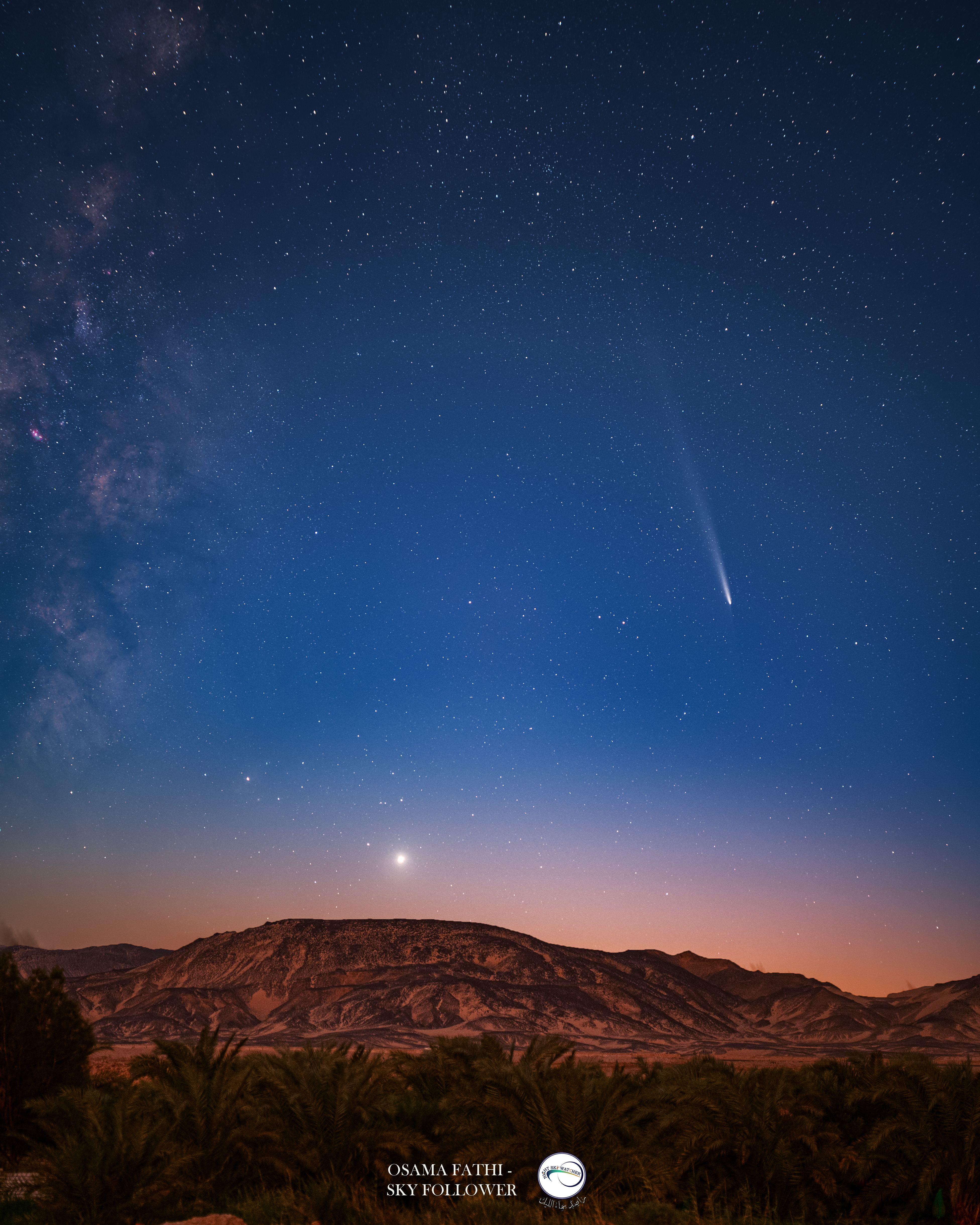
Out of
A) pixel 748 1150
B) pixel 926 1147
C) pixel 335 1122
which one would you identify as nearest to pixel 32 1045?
pixel 335 1122

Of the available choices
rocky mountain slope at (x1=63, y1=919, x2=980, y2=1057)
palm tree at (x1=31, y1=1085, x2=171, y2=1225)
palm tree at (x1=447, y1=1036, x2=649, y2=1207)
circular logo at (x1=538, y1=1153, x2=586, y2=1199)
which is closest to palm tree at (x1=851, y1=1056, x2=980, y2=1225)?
palm tree at (x1=447, y1=1036, x2=649, y2=1207)

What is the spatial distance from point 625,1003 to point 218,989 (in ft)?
116

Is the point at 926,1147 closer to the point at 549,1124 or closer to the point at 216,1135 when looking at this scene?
the point at 549,1124

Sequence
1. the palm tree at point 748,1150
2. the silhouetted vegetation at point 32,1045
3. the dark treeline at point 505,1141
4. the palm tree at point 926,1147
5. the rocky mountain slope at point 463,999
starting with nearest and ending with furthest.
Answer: the dark treeline at point 505,1141
the palm tree at point 926,1147
the palm tree at point 748,1150
the silhouetted vegetation at point 32,1045
the rocky mountain slope at point 463,999

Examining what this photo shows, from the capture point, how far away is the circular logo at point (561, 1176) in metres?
8.20

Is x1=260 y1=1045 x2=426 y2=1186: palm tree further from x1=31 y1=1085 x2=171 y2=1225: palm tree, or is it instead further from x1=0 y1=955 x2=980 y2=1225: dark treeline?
x1=31 y1=1085 x2=171 y2=1225: palm tree

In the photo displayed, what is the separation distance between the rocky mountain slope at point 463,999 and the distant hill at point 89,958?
33236mm

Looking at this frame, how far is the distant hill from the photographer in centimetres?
11662

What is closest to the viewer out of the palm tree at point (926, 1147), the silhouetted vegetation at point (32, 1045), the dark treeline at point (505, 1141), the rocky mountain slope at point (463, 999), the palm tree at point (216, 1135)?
the dark treeline at point (505, 1141)

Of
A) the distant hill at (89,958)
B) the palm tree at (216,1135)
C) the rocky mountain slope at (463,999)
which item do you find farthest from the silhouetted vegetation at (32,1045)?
the distant hill at (89,958)

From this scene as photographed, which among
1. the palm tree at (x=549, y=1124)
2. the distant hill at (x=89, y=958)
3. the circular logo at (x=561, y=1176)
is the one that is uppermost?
the palm tree at (x=549, y=1124)

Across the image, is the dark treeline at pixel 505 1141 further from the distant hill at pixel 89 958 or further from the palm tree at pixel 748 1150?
the distant hill at pixel 89 958

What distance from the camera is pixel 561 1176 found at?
834 centimetres

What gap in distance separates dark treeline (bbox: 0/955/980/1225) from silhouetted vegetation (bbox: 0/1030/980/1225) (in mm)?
20
